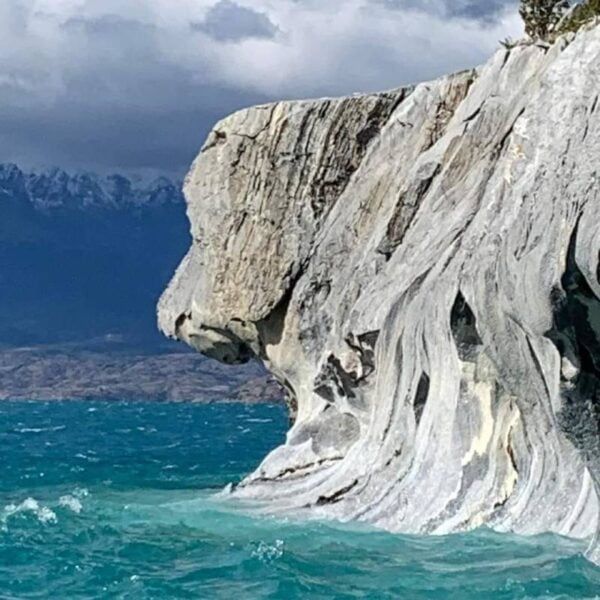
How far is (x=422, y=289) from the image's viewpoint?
31.4m

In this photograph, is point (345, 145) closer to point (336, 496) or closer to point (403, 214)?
Answer: point (403, 214)

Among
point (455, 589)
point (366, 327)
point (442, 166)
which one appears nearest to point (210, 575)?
point (455, 589)

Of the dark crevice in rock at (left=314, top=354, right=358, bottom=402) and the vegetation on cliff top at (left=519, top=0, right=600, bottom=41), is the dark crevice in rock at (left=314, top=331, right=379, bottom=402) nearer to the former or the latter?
the dark crevice in rock at (left=314, top=354, right=358, bottom=402)

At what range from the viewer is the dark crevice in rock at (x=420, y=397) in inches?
1262

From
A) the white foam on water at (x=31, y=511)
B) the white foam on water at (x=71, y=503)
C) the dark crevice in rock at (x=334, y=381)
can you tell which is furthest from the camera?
the dark crevice in rock at (x=334, y=381)

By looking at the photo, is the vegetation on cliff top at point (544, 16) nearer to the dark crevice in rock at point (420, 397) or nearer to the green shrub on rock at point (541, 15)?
the green shrub on rock at point (541, 15)

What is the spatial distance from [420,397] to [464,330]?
12.2ft

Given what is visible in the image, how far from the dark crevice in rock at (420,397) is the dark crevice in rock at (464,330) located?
8.43 ft

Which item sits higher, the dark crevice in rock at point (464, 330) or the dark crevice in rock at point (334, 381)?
the dark crevice in rock at point (464, 330)

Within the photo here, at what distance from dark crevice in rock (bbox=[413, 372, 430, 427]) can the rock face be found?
0.17 ft

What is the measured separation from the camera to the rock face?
2169cm

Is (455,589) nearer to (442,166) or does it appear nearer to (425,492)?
(425,492)

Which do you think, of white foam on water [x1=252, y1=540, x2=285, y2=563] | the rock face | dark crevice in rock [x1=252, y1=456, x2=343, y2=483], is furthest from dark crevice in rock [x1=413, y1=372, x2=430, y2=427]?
white foam on water [x1=252, y1=540, x2=285, y2=563]

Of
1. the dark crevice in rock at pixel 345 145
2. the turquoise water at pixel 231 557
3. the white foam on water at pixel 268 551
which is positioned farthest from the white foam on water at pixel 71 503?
the dark crevice in rock at pixel 345 145
